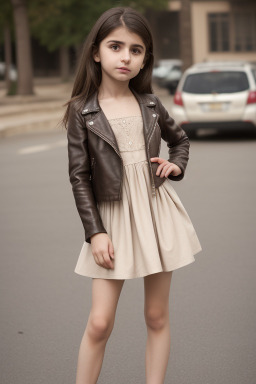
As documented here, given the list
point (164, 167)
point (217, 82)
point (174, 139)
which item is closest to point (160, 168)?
point (164, 167)

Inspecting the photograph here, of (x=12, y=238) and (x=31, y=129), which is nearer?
(x=12, y=238)

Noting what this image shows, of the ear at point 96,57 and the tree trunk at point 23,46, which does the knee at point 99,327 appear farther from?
the tree trunk at point 23,46

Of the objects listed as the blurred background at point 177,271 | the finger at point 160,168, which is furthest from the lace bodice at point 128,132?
the blurred background at point 177,271

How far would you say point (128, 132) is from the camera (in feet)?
→ 10.5

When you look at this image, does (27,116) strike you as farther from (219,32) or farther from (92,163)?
(219,32)

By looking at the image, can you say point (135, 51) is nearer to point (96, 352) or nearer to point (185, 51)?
point (96, 352)

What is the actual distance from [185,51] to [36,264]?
27.3 m

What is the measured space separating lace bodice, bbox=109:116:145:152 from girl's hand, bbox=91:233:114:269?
0.37m

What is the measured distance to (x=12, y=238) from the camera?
296 inches

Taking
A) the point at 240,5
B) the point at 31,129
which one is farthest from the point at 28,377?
the point at 240,5

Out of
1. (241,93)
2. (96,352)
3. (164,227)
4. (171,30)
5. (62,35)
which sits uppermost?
(164,227)

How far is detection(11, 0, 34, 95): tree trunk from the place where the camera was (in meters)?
30.2

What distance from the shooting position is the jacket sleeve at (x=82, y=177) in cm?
309

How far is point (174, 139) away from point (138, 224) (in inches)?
20.1
